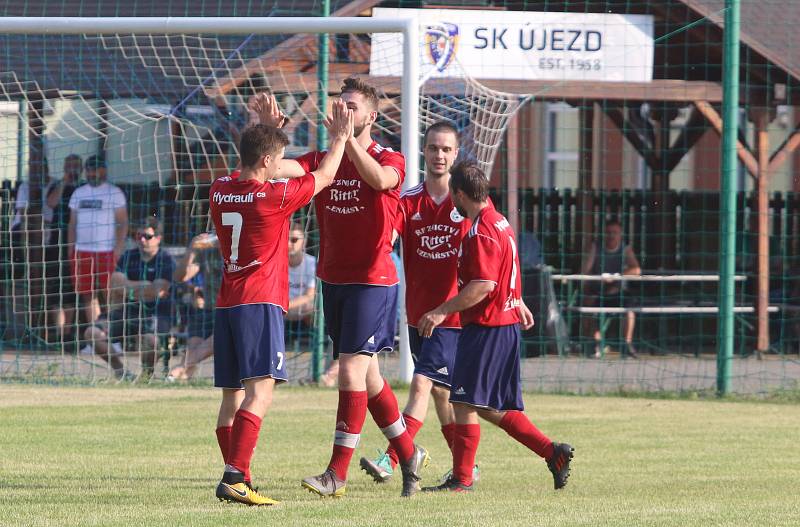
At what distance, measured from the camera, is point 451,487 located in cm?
714

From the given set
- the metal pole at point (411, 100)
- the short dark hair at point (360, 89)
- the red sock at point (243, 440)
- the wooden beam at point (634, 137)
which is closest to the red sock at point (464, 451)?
the red sock at point (243, 440)

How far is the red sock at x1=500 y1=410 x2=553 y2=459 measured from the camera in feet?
23.9

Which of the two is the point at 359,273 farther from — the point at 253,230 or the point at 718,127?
the point at 718,127

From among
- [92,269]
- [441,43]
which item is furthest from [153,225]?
[441,43]

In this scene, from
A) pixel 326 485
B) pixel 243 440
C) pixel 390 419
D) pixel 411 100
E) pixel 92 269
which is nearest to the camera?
pixel 243 440

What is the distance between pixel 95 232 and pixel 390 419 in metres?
7.40

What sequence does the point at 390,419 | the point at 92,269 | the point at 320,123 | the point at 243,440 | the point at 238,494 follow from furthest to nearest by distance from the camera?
the point at 92,269 → the point at 320,123 → the point at 390,419 → the point at 243,440 → the point at 238,494

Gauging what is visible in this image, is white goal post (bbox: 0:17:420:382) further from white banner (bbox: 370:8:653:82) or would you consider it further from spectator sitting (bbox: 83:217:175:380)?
spectator sitting (bbox: 83:217:175:380)

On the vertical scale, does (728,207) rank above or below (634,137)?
below

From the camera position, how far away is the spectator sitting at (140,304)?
13.3 m

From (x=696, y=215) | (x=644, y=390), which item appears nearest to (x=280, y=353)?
(x=644, y=390)

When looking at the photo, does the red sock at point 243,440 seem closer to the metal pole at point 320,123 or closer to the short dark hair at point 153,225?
the metal pole at point 320,123

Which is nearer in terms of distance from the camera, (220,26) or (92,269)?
(220,26)

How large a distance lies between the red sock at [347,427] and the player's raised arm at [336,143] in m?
1.04
